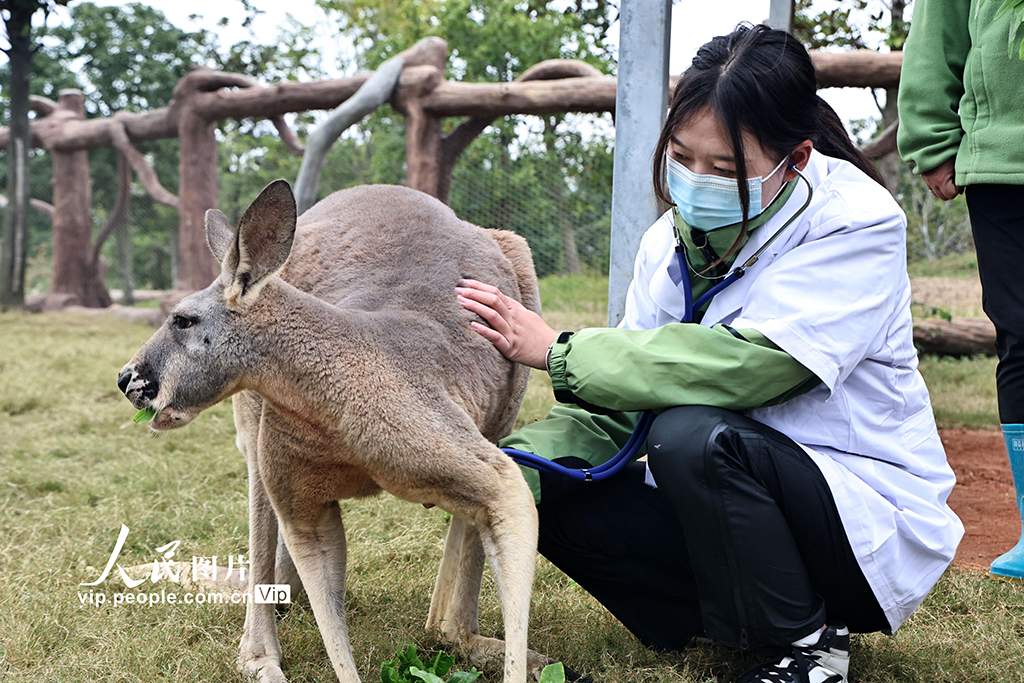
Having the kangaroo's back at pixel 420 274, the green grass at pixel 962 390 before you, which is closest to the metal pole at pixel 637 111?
the kangaroo's back at pixel 420 274

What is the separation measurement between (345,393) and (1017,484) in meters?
1.66

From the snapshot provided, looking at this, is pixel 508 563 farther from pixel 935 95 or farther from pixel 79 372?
pixel 79 372

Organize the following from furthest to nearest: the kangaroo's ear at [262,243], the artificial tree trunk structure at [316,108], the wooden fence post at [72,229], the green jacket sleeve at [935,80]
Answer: the wooden fence post at [72,229] → the artificial tree trunk structure at [316,108] → the green jacket sleeve at [935,80] → the kangaroo's ear at [262,243]

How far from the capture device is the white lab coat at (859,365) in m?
1.83

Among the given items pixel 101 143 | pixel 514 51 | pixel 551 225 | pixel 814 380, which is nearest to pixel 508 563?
pixel 814 380

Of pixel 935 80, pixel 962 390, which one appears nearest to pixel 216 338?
pixel 935 80

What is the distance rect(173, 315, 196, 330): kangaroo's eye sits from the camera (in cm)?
179

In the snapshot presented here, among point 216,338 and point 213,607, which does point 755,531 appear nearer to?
point 216,338

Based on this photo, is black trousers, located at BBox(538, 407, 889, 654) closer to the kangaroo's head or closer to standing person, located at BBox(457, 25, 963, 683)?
standing person, located at BBox(457, 25, 963, 683)

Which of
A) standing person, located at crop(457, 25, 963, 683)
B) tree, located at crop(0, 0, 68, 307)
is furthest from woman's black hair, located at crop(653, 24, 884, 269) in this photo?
tree, located at crop(0, 0, 68, 307)

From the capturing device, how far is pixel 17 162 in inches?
439

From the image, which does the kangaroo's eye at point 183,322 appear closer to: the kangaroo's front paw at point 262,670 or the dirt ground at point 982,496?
→ the kangaroo's front paw at point 262,670

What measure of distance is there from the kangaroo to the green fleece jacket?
4.05ft

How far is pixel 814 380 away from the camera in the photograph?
6.14 feet
